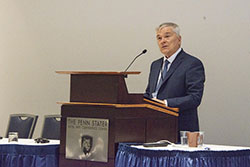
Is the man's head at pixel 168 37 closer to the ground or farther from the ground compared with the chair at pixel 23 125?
farther from the ground

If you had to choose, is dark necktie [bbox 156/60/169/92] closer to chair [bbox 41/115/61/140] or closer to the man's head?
the man's head

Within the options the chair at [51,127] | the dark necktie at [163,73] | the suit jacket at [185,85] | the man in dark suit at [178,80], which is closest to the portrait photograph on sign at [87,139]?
the man in dark suit at [178,80]

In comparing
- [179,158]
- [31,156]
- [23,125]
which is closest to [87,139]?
[31,156]

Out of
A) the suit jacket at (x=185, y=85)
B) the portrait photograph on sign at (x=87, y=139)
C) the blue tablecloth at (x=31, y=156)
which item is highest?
the suit jacket at (x=185, y=85)

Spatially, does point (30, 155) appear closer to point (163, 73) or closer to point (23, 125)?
point (163, 73)

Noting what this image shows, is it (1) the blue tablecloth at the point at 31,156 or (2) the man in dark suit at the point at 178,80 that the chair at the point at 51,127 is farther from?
(1) the blue tablecloth at the point at 31,156

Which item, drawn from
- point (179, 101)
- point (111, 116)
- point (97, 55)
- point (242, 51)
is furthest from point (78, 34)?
point (111, 116)

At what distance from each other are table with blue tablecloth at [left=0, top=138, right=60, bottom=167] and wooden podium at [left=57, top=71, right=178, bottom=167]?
0.08m

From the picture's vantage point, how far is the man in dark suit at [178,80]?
3.85 m

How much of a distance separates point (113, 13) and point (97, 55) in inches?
20.8

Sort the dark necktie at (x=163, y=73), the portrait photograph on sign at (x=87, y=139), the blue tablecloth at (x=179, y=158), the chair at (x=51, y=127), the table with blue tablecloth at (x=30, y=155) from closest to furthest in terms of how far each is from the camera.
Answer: the blue tablecloth at (x=179, y=158) → the portrait photograph on sign at (x=87, y=139) → the table with blue tablecloth at (x=30, y=155) → the dark necktie at (x=163, y=73) → the chair at (x=51, y=127)

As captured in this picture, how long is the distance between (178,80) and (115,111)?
37.5 inches

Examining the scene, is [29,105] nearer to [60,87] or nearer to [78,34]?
[60,87]

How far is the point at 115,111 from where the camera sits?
10.5 ft
